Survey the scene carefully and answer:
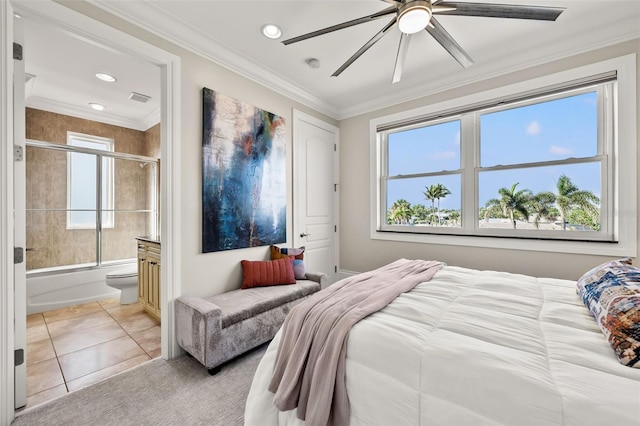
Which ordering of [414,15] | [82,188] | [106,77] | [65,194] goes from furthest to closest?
[82,188]
[65,194]
[106,77]
[414,15]

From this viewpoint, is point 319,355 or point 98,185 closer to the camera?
point 319,355

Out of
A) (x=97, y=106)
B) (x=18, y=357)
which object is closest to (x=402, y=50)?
(x=18, y=357)

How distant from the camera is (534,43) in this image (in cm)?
254

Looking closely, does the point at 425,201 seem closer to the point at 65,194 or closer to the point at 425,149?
the point at 425,149

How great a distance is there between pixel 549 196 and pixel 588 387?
253 centimetres

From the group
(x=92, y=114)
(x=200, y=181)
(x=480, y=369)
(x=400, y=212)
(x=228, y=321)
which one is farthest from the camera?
(x=92, y=114)

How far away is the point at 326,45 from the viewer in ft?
8.35

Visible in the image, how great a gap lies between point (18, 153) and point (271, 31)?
6.58 ft

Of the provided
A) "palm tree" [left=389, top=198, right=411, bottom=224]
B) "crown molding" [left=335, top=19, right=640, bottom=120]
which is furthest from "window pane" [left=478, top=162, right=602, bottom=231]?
"crown molding" [left=335, top=19, right=640, bottom=120]

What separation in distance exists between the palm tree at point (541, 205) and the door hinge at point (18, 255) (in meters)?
4.20

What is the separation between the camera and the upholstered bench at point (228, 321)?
1.92 m

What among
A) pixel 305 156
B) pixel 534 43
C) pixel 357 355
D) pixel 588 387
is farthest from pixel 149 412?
pixel 534 43

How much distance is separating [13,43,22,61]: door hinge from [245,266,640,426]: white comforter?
7.56ft

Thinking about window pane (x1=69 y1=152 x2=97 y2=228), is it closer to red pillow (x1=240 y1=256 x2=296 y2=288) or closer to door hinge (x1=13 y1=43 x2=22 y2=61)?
door hinge (x1=13 y1=43 x2=22 y2=61)
